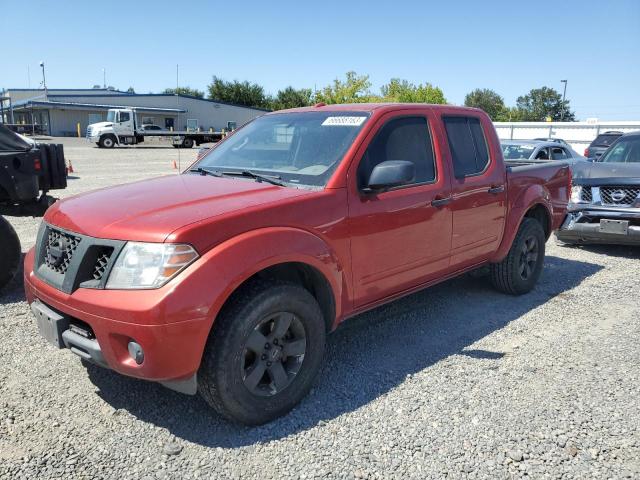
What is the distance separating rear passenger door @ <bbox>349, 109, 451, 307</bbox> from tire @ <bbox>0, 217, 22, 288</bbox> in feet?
11.4

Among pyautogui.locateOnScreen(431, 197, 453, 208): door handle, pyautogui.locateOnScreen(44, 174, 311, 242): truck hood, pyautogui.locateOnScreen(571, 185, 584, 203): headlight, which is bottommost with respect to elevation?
pyautogui.locateOnScreen(571, 185, 584, 203): headlight

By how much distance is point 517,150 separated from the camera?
10227 millimetres

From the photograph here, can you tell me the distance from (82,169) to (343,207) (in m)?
18.8

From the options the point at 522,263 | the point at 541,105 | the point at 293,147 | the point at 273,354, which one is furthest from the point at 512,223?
the point at 541,105

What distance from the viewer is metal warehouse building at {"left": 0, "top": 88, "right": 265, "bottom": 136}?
171ft

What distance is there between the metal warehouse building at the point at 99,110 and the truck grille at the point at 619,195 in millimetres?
45351

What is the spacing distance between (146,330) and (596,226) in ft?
21.9

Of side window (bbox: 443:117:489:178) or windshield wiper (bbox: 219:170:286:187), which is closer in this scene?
windshield wiper (bbox: 219:170:286:187)

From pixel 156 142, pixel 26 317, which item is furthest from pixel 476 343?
pixel 156 142

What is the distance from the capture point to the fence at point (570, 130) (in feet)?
101

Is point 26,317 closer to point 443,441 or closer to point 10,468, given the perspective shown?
point 10,468

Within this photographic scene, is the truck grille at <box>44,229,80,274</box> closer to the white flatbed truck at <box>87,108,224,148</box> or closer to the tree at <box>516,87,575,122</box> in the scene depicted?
the white flatbed truck at <box>87,108,224,148</box>

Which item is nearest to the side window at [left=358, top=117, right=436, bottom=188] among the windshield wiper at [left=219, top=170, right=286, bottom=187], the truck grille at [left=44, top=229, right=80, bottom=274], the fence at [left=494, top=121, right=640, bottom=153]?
the windshield wiper at [left=219, top=170, right=286, bottom=187]

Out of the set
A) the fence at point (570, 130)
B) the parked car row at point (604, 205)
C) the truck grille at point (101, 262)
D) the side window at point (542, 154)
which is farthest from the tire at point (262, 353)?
the fence at point (570, 130)
